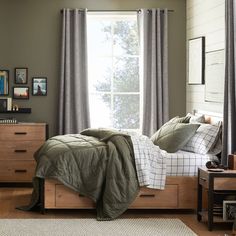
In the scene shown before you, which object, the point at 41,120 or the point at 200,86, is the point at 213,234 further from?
the point at 41,120

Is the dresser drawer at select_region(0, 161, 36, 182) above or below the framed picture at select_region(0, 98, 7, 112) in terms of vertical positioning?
below

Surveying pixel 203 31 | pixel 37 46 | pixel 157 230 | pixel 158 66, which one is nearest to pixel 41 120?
pixel 37 46

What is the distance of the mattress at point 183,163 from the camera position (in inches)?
245

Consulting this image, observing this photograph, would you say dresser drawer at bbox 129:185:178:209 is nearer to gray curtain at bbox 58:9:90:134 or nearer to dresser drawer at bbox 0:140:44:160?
Answer: dresser drawer at bbox 0:140:44:160

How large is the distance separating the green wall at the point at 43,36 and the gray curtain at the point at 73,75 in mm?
148

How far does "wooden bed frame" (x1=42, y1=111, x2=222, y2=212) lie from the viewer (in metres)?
6.13

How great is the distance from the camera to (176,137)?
255 inches

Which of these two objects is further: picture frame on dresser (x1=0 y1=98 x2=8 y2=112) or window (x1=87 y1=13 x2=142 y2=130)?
window (x1=87 y1=13 x2=142 y2=130)

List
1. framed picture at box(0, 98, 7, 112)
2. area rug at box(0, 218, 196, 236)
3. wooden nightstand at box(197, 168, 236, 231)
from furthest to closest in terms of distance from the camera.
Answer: framed picture at box(0, 98, 7, 112), wooden nightstand at box(197, 168, 236, 231), area rug at box(0, 218, 196, 236)

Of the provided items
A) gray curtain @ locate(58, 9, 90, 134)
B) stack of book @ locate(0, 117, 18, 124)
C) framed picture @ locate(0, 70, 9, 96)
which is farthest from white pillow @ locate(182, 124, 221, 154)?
framed picture @ locate(0, 70, 9, 96)

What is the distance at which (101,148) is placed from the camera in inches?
239

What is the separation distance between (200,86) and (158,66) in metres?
0.86

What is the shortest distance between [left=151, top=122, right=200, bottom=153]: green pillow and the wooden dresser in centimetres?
192

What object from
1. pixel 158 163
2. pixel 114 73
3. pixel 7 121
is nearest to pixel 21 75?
pixel 7 121
